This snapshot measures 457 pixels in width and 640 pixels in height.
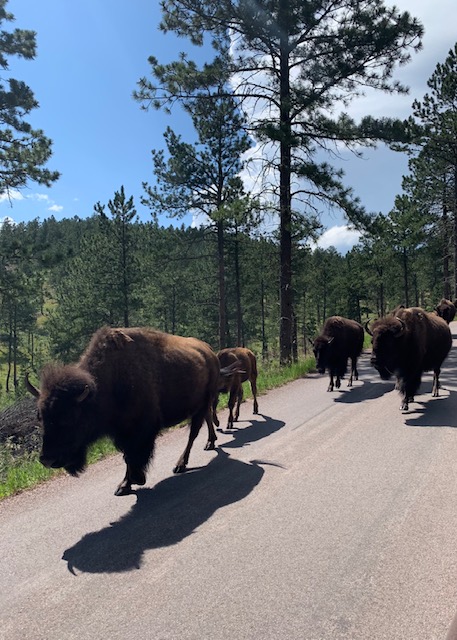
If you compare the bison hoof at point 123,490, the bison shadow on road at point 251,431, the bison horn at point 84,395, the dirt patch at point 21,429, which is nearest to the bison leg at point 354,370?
the bison shadow on road at point 251,431

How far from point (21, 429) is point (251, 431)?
593 cm

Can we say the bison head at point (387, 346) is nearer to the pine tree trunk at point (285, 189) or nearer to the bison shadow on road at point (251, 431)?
the bison shadow on road at point (251, 431)

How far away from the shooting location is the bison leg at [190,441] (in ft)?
19.4

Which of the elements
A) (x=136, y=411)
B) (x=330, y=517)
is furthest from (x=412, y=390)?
(x=136, y=411)

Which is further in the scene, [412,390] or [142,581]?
[412,390]

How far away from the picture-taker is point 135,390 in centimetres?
524

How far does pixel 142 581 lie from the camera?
335 centimetres

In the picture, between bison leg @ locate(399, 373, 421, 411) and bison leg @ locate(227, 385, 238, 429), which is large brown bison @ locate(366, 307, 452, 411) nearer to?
bison leg @ locate(399, 373, 421, 411)

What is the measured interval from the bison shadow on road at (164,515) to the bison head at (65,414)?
2.61 feet

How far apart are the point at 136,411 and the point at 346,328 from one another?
27.3ft

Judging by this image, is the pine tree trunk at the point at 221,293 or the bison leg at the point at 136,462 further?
the pine tree trunk at the point at 221,293

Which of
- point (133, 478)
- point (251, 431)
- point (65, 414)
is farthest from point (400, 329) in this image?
point (65, 414)

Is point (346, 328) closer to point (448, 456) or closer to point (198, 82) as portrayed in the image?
point (448, 456)

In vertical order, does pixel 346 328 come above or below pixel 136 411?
above
